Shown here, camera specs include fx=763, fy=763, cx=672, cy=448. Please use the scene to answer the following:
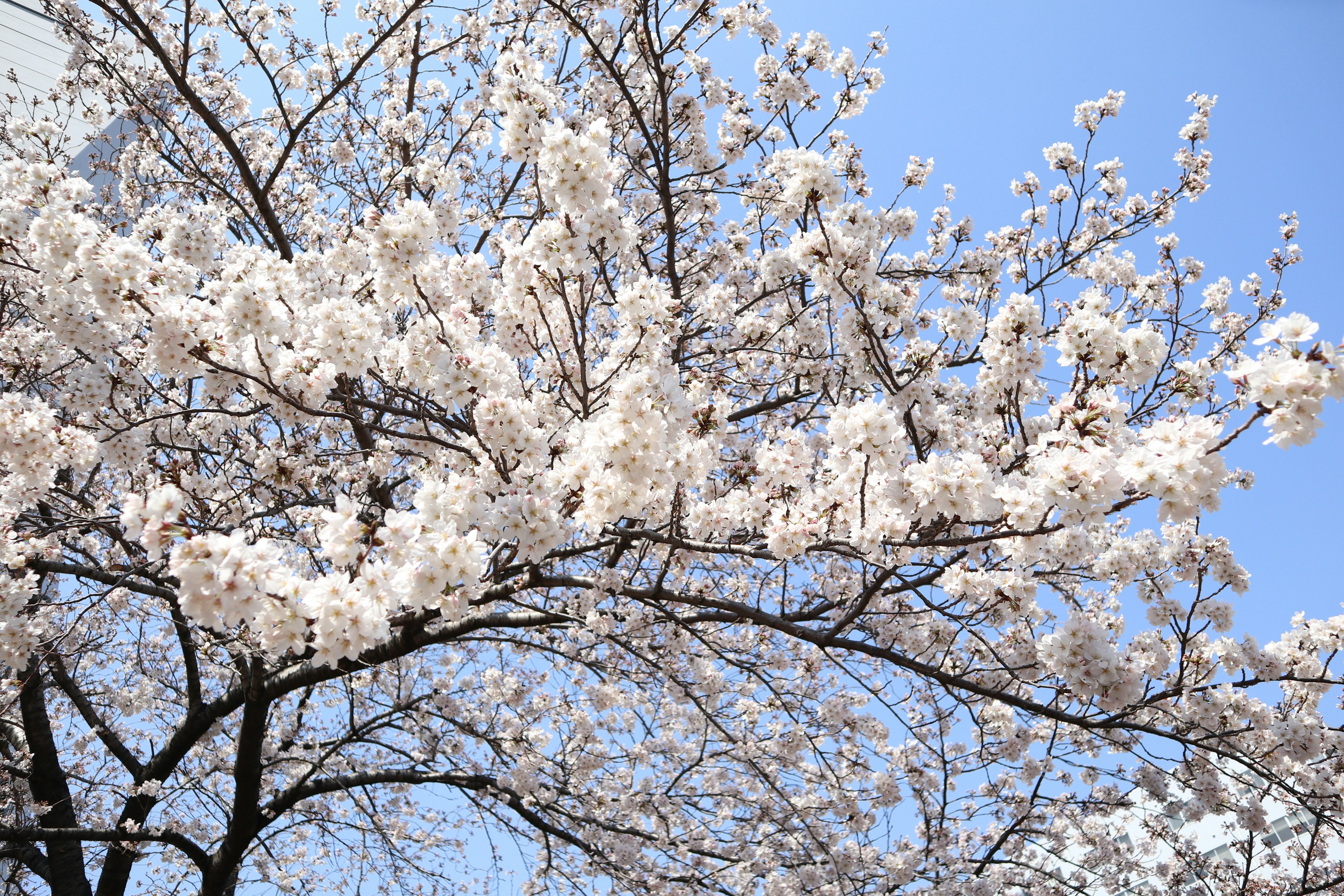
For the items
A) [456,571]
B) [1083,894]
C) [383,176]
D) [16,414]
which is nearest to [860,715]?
[1083,894]

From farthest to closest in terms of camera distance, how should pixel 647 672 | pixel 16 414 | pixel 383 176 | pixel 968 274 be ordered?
pixel 383 176, pixel 647 672, pixel 968 274, pixel 16 414

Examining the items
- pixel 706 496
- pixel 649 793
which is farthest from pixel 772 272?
pixel 649 793

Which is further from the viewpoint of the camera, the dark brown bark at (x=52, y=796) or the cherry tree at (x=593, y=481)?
the dark brown bark at (x=52, y=796)

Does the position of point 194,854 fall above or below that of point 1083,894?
above

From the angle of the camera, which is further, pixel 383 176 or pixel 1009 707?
pixel 383 176

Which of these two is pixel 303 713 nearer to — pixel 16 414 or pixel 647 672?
pixel 647 672

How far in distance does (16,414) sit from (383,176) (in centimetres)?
398

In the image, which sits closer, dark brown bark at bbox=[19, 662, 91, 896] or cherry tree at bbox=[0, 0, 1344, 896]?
cherry tree at bbox=[0, 0, 1344, 896]

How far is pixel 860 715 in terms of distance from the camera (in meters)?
6.14

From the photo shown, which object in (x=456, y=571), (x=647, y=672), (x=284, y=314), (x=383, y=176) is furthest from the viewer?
(x=383, y=176)

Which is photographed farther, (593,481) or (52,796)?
(52,796)

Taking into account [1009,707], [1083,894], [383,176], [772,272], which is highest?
[383,176]

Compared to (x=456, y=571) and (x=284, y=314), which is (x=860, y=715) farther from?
(x=284, y=314)

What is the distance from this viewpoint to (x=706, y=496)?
5.23 m
